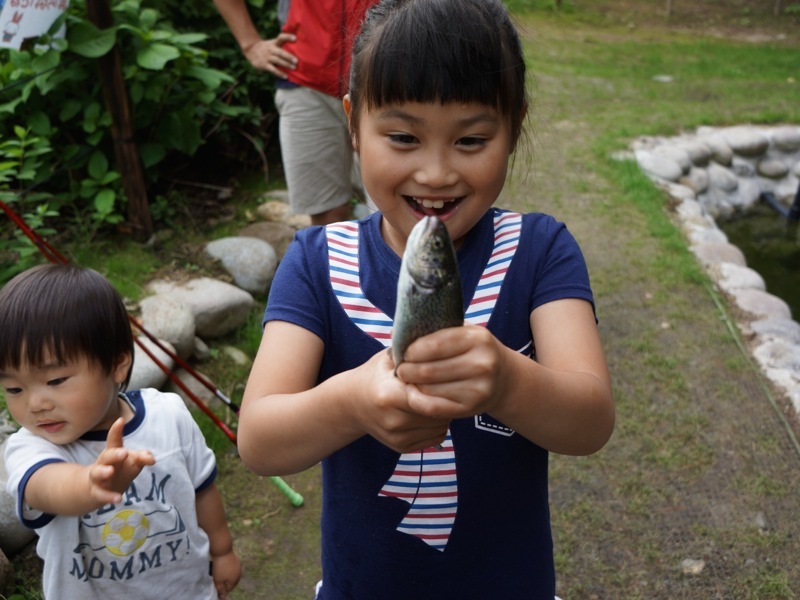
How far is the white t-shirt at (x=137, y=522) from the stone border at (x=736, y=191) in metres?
3.46

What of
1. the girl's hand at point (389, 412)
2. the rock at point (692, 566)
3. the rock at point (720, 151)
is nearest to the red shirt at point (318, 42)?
the rock at point (692, 566)

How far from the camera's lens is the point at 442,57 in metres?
1.52

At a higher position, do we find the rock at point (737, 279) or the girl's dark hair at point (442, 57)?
the girl's dark hair at point (442, 57)

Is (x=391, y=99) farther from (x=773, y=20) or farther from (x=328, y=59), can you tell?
(x=773, y=20)

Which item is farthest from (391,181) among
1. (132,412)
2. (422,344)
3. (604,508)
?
(604,508)

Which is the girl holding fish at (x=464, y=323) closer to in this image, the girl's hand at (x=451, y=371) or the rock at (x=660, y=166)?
the girl's hand at (x=451, y=371)

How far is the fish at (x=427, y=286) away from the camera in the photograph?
3.61 feet

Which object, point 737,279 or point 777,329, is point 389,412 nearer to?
point 777,329

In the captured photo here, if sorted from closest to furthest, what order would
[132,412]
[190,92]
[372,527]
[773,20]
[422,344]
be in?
1. [422,344]
2. [372,527]
3. [132,412]
4. [190,92]
5. [773,20]

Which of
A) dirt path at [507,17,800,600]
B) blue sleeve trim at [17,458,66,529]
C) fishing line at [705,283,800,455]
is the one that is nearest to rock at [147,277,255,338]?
dirt path at [507,17,800,600]

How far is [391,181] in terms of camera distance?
1573 millimetres

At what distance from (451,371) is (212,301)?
345 centimetres

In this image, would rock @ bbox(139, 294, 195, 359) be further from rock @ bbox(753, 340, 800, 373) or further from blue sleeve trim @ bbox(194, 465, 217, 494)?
rock @ bbox(753, 340, 800, 373)

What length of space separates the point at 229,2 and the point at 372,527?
145 inches
